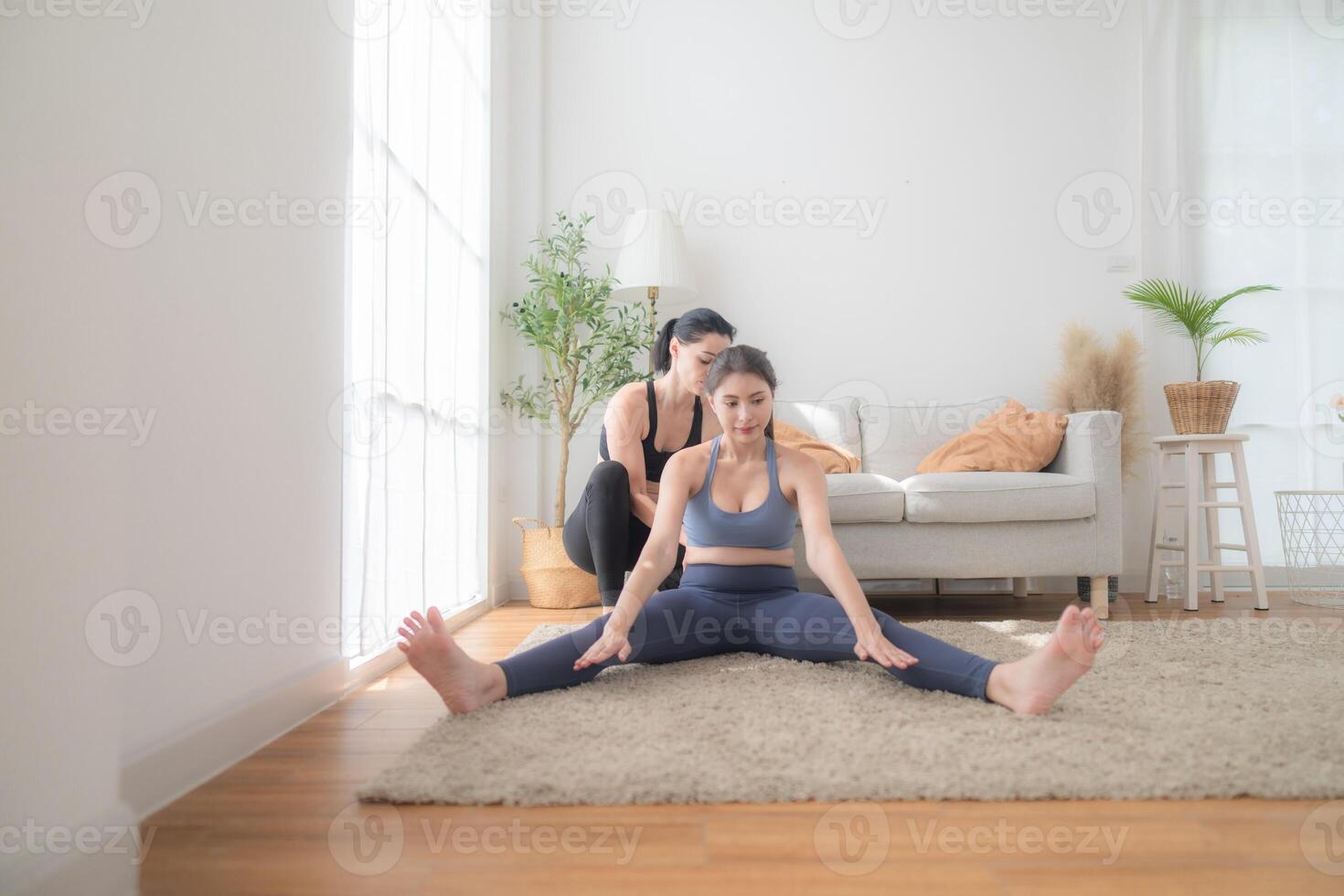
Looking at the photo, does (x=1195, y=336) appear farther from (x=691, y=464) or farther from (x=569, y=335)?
(x=691, y=464)

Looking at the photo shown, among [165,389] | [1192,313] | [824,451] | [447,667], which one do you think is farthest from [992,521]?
[165,389]

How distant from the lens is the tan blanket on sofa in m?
3.13

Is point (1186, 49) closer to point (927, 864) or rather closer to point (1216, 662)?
point (1216, 662)

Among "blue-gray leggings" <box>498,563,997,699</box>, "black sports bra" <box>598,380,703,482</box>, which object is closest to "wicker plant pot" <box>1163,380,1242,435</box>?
"black sports bra" <box>598,380,703,482</box>

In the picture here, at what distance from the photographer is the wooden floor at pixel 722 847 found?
900mm

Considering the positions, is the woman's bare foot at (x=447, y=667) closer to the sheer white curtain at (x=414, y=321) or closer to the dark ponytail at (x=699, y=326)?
the sheer white curtain at (x=414, y=321)

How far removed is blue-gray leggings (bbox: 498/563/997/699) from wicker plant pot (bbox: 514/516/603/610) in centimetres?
142

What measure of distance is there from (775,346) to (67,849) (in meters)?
3.18

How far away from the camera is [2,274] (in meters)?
0.88

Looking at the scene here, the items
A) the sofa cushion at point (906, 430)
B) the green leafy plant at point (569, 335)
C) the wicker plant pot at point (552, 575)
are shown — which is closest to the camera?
the wicker plant pot at point (552, 575)

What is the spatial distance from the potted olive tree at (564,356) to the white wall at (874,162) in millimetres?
237

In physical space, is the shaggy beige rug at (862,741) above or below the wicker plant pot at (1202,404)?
below

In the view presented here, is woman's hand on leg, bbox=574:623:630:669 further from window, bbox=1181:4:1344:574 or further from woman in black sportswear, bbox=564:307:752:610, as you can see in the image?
window, bbox=1181:4:1344:574

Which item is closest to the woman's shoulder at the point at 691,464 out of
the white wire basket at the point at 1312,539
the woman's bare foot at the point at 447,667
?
the woman's bare foot at the point at 447,667
